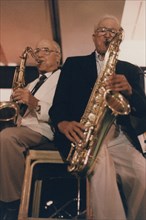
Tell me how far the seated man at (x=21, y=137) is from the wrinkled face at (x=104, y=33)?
44cm

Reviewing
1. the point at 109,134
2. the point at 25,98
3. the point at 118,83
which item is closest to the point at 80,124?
the point at 109,134

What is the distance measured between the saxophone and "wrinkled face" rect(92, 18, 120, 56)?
0.38m

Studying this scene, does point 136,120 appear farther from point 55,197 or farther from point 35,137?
point 55,197

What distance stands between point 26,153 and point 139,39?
114 inches

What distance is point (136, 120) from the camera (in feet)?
6.88

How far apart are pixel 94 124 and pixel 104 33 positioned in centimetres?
76

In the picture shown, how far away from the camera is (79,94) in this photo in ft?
6.59

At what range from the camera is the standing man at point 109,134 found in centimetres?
156

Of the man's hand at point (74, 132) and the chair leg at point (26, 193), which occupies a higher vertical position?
the man's hand at point (74, 132)

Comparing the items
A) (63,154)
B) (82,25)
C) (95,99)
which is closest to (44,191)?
(63,154)

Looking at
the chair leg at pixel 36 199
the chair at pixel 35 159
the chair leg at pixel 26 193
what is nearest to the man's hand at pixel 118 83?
the chair at pixel 35 159

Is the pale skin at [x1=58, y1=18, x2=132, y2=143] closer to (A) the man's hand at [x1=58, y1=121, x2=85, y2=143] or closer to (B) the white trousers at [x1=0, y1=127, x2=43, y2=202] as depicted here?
(A) the man's hand at [x1=58, y1=121, x2=85, y2=143]

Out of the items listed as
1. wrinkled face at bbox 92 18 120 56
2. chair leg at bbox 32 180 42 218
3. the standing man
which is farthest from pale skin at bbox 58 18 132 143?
chair leg at bbox 32 180 42 218

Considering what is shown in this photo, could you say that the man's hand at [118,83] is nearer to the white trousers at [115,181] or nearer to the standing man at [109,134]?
the standing man at [109,134]
